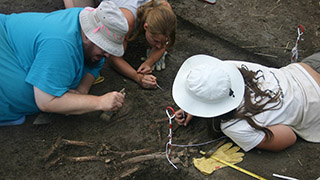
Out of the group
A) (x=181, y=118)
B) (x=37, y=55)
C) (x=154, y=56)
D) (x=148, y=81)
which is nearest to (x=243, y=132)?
(x=181, y=118)

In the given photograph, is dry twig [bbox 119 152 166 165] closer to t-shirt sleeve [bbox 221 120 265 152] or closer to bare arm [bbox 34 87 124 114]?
bare arm [bbox 34 87 124 114]

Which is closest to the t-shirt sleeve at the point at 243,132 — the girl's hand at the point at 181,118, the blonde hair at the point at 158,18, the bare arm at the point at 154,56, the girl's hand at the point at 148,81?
the girl's hand at the point at 181,118

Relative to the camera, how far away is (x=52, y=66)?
79.2 inches

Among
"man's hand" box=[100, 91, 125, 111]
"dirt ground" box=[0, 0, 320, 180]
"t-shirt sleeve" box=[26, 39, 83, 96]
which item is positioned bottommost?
"dirt ground" box=[0, 0, 320, 180]

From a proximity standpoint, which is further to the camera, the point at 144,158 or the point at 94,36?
the point at 144,158

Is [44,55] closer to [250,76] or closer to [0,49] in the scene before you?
[0,49]

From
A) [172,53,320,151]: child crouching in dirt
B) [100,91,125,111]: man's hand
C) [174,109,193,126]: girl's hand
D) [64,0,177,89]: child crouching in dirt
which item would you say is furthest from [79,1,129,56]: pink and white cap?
[174,109,193,126]: girl's hand

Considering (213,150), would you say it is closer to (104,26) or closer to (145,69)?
(145,69)

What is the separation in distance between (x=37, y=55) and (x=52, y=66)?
16 centimetres

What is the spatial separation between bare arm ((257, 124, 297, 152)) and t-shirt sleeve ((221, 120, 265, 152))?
0.08 metres

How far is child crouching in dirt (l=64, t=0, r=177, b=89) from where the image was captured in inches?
112

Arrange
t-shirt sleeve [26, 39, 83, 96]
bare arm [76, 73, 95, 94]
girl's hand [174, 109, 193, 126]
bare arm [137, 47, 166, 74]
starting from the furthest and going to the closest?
bare arm [137, 47, 166, 74], bare arm [76, 73, 95, 94], girl's hand [174, 109, 193, 126], t-shirt sleeve [26, 39, 83, 96]

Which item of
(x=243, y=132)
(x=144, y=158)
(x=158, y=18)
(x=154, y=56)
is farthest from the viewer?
(x=154, y=56)

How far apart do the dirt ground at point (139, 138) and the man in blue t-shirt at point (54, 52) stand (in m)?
0.42
